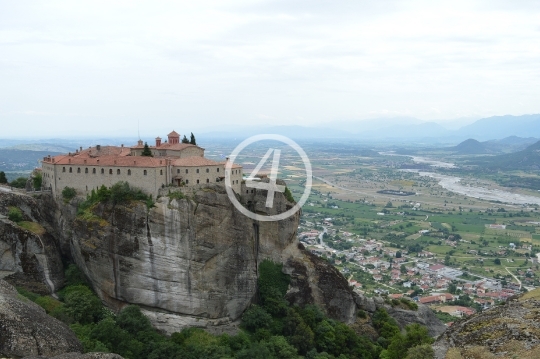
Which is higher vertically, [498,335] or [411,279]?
[498,335]

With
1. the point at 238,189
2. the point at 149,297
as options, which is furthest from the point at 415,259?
the point at 149,297

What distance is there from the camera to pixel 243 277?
43219 millimetres

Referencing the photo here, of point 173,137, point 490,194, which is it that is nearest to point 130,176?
point 173,137

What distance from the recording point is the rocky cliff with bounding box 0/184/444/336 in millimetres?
39594

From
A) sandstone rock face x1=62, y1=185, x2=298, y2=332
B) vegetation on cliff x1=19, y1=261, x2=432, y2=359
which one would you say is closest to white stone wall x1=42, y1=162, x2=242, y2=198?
sandstone rock face x1=62, y1=185, x2=298, y2=332

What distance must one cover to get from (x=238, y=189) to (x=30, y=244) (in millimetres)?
16291

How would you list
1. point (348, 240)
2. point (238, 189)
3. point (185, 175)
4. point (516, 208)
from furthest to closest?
point (516, 208) → point (348, 240) → point (238, 189) → point (185, 175)

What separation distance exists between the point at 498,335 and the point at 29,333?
868 inches

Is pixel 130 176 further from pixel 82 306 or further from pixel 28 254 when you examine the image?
pixel 82 306

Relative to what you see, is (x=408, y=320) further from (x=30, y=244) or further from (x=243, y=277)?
(x=30, y=244)

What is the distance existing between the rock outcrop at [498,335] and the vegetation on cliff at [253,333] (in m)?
5.52

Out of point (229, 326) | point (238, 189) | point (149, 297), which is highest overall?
point (238, 189)

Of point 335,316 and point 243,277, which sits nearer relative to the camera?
point 243,277

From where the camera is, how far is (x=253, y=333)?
138 feet
